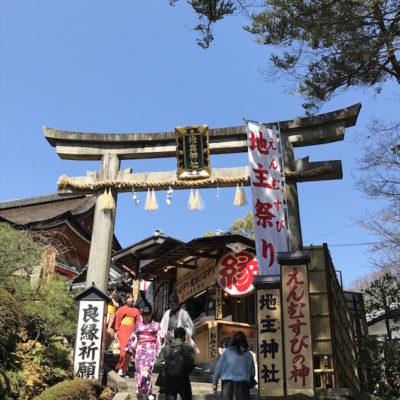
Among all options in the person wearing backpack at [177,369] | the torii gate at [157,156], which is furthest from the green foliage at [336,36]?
the person wearing backpack at [177,369]

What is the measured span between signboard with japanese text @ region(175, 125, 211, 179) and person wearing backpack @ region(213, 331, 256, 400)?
6.14 m

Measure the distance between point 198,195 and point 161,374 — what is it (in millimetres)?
5906

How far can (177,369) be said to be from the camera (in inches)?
257

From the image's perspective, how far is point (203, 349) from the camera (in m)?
14.0

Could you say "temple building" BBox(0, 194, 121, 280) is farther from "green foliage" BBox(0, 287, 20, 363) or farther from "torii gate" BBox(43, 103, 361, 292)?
"green foliage" BBox(0, 287, 20, 363)

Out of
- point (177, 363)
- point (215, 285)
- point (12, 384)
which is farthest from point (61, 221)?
point (177, 363)

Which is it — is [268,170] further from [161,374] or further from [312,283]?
[161,374]

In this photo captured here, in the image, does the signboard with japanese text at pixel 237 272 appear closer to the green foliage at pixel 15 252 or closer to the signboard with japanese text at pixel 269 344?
the green foliage at pixel 15 252

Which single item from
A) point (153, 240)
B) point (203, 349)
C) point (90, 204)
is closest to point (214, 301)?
point (203, 349)

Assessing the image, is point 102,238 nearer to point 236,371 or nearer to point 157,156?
point 157,156

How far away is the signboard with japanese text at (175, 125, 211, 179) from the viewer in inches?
478

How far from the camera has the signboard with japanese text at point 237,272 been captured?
13812 millimetres

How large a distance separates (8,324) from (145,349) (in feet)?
7.80

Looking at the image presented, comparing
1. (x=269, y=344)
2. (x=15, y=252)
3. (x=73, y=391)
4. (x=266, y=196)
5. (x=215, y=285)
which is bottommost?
(x=73, y=391)
